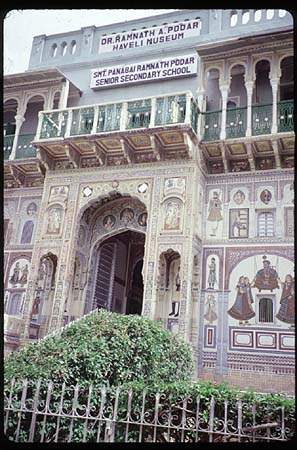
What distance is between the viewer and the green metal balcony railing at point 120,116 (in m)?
13.5

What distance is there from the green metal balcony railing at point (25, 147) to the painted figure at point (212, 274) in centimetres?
745

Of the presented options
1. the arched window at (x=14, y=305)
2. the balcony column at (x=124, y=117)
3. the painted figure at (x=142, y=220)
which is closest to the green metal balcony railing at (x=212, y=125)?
the balcony column at (x=124, y=117)

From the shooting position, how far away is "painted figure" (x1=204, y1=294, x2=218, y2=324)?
1277 cm

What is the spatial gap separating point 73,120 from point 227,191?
5.53m

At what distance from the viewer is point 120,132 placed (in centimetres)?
1373

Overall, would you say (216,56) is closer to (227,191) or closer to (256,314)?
(227,191)

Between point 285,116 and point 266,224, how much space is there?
3.26 meters

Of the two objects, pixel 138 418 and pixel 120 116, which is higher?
pixel 120 116

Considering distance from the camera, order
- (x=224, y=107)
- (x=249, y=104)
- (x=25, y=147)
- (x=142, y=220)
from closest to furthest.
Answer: (x=249, y=104) → (x=224, y=107) → (x=142, y=220) → (x=25, y=147)

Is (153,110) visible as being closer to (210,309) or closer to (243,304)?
(210,309)

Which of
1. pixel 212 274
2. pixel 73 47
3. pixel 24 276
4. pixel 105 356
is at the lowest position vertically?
pixel 105 356

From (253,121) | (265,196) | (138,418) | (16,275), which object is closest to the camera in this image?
(138,418)

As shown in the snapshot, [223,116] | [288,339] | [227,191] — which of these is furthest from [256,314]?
[223,116]

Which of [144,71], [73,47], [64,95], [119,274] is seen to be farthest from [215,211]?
[73,47]
